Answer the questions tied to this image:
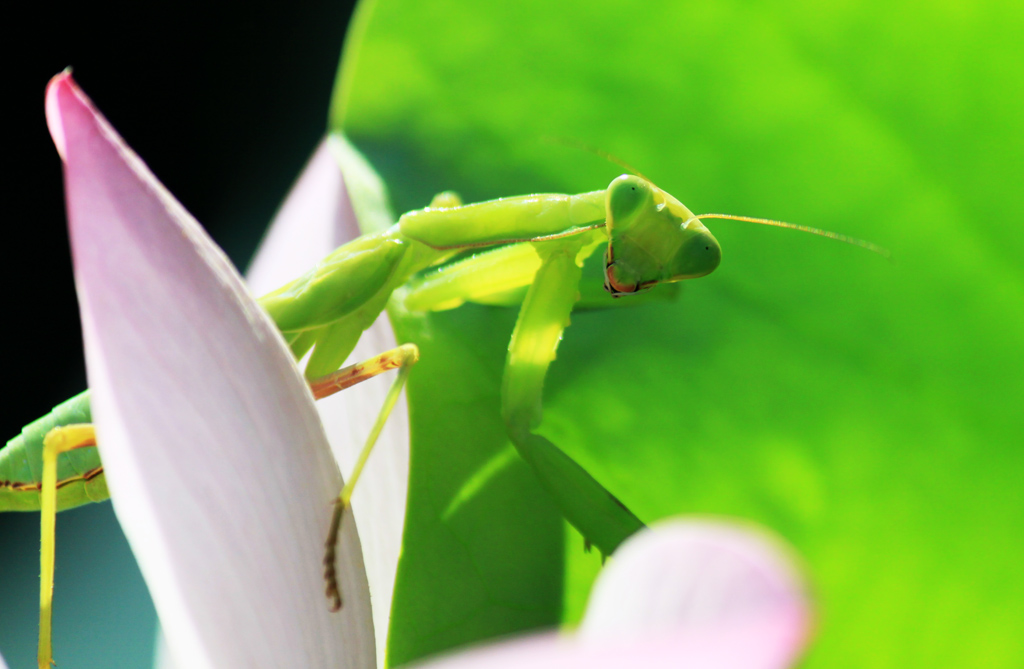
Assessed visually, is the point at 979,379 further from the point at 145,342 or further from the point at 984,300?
the point at 145,342

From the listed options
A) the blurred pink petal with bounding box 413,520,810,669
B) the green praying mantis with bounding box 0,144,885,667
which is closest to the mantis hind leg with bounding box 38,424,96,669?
the green praying mantis with bounding box 0,144,885,667

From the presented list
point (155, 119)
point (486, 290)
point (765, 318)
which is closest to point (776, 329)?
point (765, 318)

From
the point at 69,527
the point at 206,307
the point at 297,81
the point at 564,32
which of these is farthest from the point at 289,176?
the point at 206,307

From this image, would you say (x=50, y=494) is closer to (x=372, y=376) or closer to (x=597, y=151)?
(x=372, y=376)

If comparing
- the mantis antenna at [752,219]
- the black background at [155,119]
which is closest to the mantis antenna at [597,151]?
the mantis antenna at [752,219]

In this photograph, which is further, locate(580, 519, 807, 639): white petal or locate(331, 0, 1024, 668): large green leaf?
locate(331, 0, 1024, 668): large green leaf

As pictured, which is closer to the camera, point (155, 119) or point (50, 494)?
point (50, 494)

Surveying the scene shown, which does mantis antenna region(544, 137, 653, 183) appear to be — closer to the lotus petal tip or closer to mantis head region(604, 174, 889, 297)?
mantis head region(604, 174, 889, 297)
